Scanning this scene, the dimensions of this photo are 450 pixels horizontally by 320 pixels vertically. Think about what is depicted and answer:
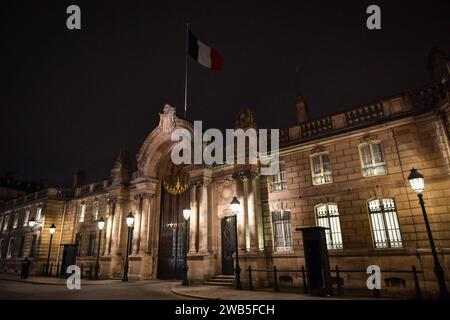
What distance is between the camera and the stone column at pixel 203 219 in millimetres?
19312

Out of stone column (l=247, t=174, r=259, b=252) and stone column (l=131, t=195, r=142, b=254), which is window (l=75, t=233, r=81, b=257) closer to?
stone column (l=131, t=195, r=142, b=254)

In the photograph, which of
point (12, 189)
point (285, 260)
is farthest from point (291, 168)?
point (12, 189)

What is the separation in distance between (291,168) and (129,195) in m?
16.4

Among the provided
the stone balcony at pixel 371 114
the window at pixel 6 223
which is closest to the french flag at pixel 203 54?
the stone balcony at pixel 371 114

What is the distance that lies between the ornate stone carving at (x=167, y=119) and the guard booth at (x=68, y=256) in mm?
17312

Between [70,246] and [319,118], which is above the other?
[319,118]

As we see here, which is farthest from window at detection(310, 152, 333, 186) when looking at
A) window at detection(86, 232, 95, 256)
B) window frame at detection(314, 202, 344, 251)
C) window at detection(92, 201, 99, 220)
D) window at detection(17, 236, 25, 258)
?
window at detection(17, 236, 25, 258)

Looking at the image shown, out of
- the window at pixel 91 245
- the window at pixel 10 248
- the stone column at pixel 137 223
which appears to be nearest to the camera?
the stone column at pixel 137 223

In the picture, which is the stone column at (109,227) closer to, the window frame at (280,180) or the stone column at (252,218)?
the stone column at (252,218)

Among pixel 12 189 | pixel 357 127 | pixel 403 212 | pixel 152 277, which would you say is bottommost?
pixel 152 277

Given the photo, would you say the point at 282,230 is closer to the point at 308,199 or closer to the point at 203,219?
the point at 308,199

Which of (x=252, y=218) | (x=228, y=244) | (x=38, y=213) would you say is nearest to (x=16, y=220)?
(x=38, y=213)
